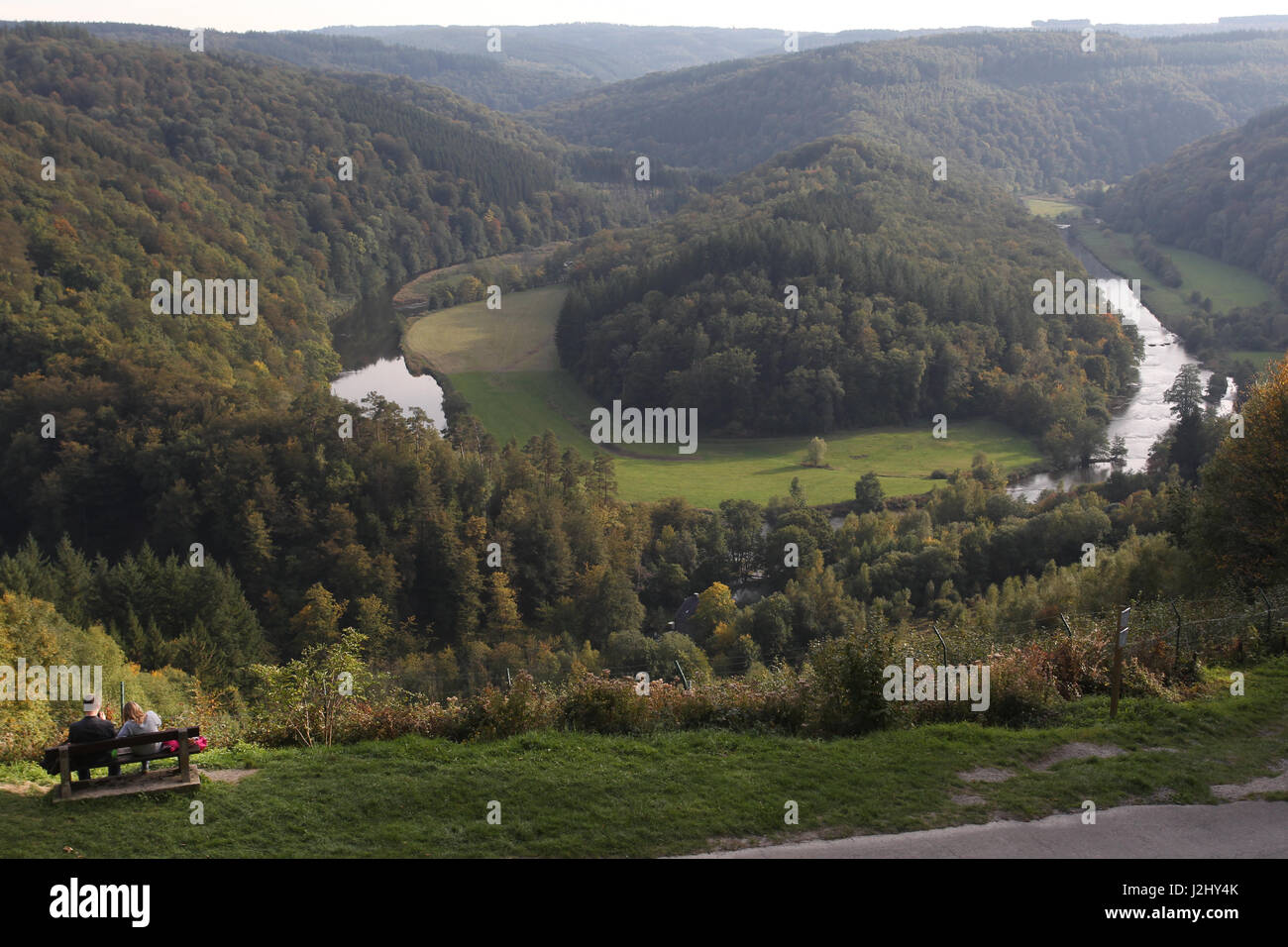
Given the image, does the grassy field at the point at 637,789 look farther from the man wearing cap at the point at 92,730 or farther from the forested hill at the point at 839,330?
the forested hill at the point at 839,330

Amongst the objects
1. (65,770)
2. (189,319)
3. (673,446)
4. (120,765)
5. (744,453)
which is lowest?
(744,453)

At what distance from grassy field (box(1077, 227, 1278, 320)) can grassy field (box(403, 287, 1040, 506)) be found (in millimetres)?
53155

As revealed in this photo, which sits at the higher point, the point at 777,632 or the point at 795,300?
the point at 795,300

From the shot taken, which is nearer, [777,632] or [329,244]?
[777,632]

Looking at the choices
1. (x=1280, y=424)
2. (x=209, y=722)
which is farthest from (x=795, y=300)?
(x=209, y=722)

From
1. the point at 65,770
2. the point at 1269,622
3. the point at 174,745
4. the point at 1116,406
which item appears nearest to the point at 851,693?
the point at 1269,622

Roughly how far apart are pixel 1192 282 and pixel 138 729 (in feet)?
530

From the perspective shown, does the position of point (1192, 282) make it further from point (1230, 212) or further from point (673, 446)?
point (673, 446)

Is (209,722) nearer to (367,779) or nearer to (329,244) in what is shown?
(367,779)

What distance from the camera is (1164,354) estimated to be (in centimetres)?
13062

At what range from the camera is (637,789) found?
611 inches

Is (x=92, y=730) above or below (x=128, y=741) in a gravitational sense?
below

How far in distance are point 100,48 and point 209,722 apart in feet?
594

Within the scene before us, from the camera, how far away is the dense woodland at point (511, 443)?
48.0 metres
